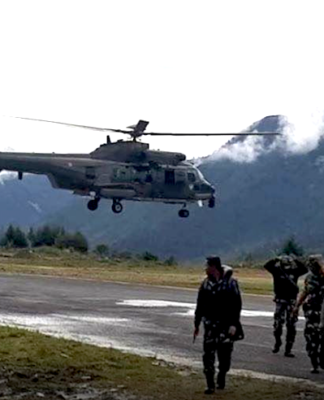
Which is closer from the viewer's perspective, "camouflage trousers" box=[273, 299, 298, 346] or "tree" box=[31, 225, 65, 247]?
"camouflage trousers" box=[273, 299, 298, 346]

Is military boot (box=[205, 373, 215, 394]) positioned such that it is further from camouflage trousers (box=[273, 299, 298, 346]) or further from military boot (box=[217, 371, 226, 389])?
camouflage trousers (box=[273, 299, 298, 346])

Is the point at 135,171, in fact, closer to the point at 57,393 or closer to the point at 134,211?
the point at 57,393

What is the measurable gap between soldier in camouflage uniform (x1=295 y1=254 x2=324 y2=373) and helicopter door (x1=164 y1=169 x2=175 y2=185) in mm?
33758

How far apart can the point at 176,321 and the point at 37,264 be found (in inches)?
1042

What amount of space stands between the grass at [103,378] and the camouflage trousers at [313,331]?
139 cm

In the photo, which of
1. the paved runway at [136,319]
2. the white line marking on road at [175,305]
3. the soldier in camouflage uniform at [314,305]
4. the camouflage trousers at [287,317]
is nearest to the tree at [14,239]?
the paved runway at [136,319]

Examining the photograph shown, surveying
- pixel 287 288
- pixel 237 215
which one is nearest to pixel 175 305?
pixel 287 288

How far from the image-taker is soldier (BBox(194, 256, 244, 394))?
13.3 meters

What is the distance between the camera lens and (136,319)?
22438mm

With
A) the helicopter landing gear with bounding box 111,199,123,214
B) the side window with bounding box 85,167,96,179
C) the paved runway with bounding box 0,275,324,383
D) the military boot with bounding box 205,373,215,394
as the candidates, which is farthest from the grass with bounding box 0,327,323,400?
the helicopter landing gear with bounding box 111,199,123,214

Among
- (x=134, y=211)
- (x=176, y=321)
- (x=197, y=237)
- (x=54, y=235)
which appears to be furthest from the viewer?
(x=134, y=211)

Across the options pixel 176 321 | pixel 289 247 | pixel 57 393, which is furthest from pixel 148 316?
pixel 289 247

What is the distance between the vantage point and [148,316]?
914 inches

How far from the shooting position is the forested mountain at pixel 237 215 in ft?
474
